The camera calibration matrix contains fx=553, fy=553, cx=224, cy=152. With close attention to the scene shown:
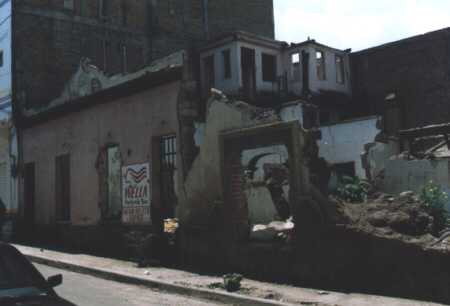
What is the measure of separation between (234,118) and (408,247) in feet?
15.3

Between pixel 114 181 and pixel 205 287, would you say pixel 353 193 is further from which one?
pixel 114 181

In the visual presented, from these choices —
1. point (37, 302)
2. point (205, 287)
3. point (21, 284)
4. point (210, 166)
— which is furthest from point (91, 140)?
point (37, 302)

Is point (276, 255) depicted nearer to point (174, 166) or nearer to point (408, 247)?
point (408, 247)

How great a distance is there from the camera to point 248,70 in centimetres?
2502

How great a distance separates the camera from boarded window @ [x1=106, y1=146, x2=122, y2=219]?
15.6 meters

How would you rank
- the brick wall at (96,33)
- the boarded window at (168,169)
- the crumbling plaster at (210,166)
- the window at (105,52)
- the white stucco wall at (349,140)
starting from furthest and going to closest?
the window at (105,52), the brick wall at (96,33), the white stucco wall at (349,140), the boarded window at (168,169), the crumbling plaster at (210,166)

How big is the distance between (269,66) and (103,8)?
807 centimetres

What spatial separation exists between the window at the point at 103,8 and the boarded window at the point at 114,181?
10.7 metres

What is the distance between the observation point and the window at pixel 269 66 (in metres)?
26.2

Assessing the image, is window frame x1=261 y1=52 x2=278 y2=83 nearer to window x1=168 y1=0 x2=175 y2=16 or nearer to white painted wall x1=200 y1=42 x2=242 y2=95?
white painted wall x1=200 y1=42 x2=242 y2=95

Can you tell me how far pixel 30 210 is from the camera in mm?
20828

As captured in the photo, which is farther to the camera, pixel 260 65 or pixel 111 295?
pixel 260 65

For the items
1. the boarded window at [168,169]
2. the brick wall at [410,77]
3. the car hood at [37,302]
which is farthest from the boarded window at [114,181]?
the brick wall at [410,77]

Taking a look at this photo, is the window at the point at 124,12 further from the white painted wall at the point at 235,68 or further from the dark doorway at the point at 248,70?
the dark doorway at the point at 248,70
